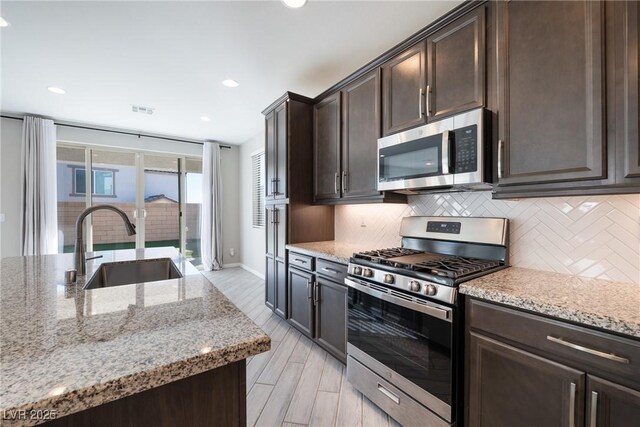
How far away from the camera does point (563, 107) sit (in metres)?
1.30

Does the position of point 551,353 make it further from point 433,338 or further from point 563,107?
point 563,107

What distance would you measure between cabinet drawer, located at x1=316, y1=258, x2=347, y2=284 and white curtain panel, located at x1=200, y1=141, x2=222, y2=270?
388 cm

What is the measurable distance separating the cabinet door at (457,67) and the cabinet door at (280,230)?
1.75m

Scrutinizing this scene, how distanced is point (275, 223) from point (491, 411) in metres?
2.41

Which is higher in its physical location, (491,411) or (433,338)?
(433,338)

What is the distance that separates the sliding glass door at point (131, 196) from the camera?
4.60m

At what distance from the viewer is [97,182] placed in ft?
15.8

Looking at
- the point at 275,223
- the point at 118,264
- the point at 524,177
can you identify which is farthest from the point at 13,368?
the point at 275,223

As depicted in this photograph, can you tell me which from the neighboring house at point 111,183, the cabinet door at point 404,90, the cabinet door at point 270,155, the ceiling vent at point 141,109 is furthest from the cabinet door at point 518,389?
the neighboring house at point 111,183

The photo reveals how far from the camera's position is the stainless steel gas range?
55.1 inches

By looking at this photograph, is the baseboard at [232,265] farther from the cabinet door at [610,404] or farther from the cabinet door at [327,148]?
the cabinet door at [610,404]

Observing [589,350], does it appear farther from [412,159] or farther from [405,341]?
[412,159]

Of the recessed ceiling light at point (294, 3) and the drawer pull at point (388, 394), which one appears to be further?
the recessed ceiling light at point (294, 3)

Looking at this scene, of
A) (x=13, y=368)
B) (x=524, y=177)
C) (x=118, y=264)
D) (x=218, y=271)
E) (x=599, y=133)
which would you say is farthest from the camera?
(x=218, y=271)
